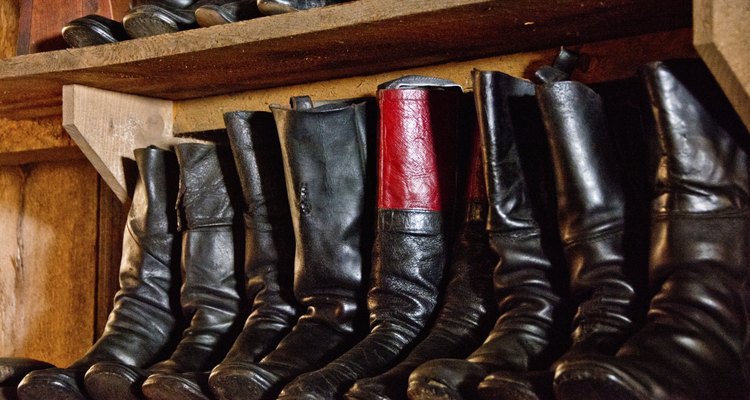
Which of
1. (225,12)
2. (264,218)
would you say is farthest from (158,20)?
(264,218)

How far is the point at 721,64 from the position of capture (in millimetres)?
1129

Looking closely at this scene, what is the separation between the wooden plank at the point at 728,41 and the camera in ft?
3.62

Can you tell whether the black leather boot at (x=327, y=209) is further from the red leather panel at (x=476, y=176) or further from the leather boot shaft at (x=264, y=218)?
the red leather panel at (x=476, y=176)

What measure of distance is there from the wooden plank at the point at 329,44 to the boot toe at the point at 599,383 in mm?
525

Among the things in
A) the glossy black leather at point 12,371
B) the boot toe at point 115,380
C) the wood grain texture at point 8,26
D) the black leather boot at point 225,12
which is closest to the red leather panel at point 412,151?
the black leather boot at point 225,12

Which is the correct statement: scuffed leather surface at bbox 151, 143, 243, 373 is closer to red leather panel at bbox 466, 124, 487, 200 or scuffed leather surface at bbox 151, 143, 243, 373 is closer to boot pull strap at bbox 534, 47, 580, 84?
red leather panel at bbox 466, 124, 487, 200

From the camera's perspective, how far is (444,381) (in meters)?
1.22

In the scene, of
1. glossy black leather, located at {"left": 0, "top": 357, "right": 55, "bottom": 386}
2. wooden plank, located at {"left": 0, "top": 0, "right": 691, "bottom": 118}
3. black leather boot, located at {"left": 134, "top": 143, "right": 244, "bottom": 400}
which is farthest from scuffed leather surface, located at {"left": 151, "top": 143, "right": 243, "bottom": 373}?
glossy black leather, located at {"left": 0, "top": 357, "right": 55, "bottom": 386}

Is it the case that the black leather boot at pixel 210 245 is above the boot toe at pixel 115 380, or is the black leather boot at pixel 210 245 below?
above

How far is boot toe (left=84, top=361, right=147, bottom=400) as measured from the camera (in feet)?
5.14

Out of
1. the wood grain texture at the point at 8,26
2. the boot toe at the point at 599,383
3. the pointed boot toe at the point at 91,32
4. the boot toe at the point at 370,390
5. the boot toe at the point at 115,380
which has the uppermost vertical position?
the wood grain texture at the point at 8,26

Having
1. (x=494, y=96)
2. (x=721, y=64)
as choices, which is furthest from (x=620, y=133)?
(x=721, y=64)

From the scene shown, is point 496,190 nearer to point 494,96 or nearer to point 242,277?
point 494,96

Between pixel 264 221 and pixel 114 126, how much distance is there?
0.42m
